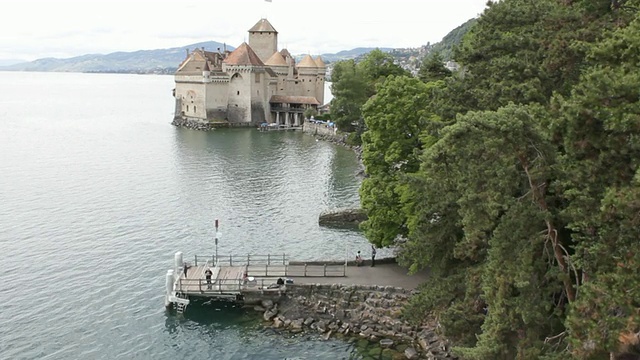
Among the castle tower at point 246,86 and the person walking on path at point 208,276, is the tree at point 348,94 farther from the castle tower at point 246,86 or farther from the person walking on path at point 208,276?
the person walking on path at point 208,276

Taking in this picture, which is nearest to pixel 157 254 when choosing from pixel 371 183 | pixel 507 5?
pixel 371 183

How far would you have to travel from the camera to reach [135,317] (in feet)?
79.3

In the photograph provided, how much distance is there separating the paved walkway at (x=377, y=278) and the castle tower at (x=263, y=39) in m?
73.0

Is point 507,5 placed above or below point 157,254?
above

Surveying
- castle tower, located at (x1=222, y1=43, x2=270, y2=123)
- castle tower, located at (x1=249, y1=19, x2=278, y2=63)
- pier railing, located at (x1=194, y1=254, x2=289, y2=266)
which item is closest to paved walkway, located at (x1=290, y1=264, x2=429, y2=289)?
pier railing, located at (x1=194, y1=254, x2=289, y2=266)

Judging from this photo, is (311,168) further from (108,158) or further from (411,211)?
(411,211)

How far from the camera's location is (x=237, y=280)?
2484 cm

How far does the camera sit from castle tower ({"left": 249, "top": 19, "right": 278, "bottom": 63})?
3659 inches

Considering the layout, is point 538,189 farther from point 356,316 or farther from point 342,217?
point 342,217

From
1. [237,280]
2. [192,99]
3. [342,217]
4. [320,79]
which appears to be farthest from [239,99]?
[237,280]

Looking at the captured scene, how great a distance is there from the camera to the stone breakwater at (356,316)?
21.2 meters

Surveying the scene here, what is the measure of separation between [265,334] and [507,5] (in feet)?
48.9

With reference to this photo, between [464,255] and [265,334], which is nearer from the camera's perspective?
[464,255]

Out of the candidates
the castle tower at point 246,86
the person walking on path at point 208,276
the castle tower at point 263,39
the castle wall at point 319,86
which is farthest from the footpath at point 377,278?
the castle tower at point 263,39
